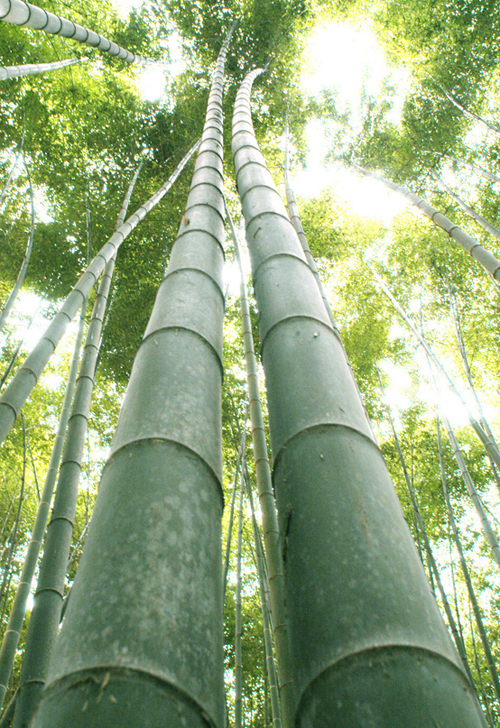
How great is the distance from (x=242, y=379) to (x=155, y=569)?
578 centimetres

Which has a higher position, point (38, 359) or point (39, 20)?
point (39, 20)

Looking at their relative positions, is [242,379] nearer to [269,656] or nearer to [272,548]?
[269,656]

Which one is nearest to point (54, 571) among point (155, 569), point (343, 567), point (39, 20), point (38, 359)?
point (38, 359)

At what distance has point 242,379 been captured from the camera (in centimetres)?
645

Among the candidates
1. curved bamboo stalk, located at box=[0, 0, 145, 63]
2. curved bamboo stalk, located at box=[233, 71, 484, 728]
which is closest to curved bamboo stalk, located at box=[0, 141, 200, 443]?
curved bamboo stalk, located at box=[233, 71, 484, 728]

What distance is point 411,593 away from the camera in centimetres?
68

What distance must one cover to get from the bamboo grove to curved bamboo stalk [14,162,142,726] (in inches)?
0.4

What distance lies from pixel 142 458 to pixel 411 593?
480 mm

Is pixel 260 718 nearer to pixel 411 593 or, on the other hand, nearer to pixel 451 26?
pixel 411 593

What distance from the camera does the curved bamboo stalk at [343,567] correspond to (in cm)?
58

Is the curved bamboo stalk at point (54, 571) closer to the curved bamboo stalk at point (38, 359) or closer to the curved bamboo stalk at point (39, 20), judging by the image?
the curved bamboo stalk at point (38, 359)

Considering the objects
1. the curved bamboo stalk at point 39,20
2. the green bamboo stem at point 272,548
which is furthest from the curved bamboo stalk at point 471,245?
the curved bamboo stalk at point 39,20

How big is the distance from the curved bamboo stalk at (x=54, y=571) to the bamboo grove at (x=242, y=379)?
11 millimetres

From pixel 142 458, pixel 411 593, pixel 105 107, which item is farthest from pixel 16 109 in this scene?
pixel 411 593
